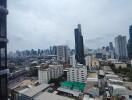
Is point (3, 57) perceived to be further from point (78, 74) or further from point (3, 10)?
point (78, 74)

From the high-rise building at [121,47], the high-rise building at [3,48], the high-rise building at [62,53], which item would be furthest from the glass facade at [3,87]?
the high-rise building at [121,47]

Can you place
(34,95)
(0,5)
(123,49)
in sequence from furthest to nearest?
(123,49) < (34,95) < (0,5)

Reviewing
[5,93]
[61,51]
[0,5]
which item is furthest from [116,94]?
[61,51]

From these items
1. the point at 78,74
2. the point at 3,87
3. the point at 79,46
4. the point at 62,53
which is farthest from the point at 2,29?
Result: the point at 79,46

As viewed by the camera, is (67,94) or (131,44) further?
A: (131,44)

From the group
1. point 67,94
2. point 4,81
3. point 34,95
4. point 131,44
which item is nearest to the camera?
point 4,81

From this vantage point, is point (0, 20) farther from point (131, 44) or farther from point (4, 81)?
point (131, 44)

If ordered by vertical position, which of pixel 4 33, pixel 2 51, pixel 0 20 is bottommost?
pixel 2 51

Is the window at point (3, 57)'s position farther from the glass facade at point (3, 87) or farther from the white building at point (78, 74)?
the white building at point (78, 74)

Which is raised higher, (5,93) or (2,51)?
(2,51)
